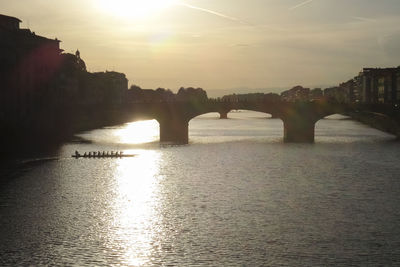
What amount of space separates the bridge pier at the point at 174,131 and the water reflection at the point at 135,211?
2382cm

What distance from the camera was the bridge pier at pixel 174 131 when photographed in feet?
256

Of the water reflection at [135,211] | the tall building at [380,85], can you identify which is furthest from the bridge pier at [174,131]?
the tall building at [380,85]

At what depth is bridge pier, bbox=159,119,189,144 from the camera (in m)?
78.0

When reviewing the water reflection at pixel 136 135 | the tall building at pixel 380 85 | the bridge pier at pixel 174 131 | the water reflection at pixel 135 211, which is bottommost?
the water reflection at pixel 136 135

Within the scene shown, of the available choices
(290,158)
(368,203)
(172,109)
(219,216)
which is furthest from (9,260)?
(172,109)

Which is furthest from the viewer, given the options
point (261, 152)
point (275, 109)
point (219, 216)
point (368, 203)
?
point (275, 109)

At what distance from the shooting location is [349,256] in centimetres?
2367

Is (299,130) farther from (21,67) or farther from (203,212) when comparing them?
(203,212)

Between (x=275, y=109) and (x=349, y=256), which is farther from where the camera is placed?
(x=275, y=109)

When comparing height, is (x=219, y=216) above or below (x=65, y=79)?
below

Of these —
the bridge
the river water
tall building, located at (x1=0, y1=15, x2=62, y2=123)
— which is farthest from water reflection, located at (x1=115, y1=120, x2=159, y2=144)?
the river water

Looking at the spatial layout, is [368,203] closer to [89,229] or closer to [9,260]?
[89,229]

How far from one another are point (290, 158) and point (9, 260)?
36278mm

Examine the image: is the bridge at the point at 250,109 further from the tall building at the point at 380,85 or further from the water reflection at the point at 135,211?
the tall building at the point at 380,85
